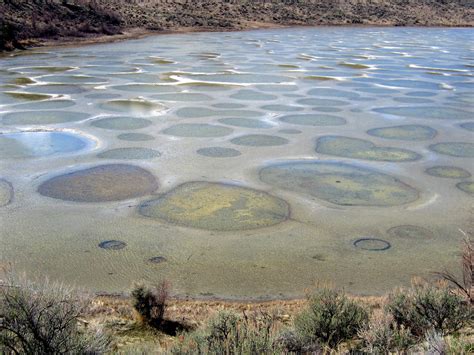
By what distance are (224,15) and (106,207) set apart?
178ft

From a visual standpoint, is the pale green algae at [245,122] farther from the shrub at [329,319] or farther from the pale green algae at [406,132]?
the shrub at [329,319]

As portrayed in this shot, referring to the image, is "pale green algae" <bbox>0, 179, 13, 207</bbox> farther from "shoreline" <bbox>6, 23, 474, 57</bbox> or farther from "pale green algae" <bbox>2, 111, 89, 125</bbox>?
"shoreline" <bbox>6, 23, 474, 57</bbox>

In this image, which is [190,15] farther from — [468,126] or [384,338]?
[384,338]

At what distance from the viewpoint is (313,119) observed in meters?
16.5

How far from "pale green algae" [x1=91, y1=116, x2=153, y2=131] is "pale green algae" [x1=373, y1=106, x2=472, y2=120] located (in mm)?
7219

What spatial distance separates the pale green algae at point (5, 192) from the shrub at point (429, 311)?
663cm

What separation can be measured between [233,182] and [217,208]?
1327 millimetres

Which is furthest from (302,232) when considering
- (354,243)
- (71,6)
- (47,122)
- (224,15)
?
(224,15)

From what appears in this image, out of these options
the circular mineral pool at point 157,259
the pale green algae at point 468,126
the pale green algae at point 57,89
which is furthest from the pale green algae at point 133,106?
the circular mineral pool at point 157,259

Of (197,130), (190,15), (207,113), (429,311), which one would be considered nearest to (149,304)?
(429,311)

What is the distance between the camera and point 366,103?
19188mm

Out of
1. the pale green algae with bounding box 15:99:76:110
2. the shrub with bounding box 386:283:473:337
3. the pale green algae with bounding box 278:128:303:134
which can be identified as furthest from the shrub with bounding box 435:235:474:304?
the pale green algae with bounding box 15:99:76:110

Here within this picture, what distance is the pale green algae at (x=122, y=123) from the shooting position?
1499 centimetres

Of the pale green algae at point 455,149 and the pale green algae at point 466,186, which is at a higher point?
the pale green algae at point 455,149
